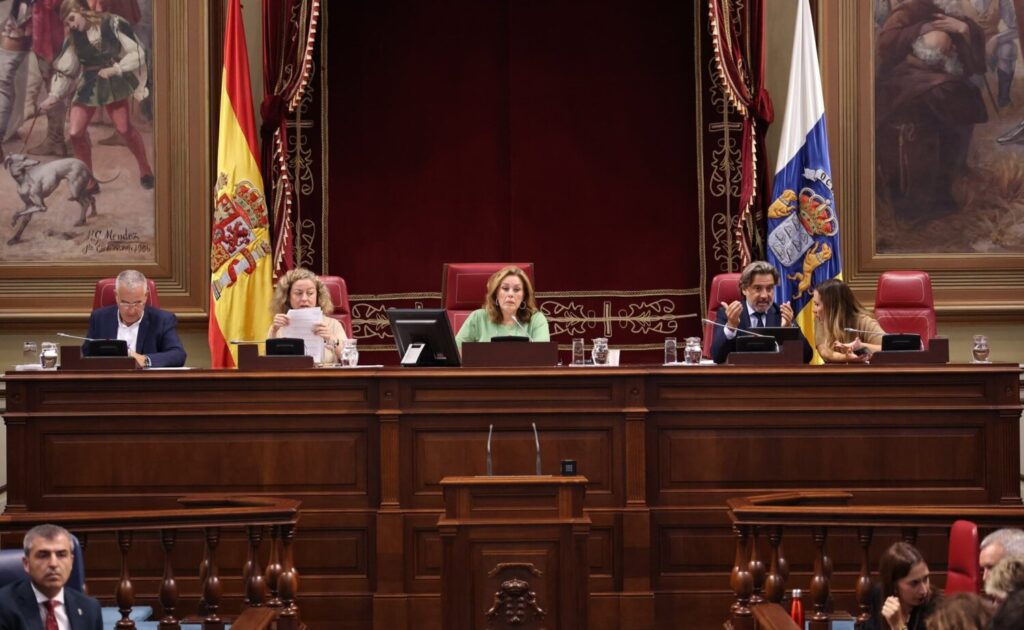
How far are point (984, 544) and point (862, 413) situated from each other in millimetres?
2179

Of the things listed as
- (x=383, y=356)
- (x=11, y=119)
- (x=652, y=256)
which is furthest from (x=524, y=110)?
(x=11, y=119)

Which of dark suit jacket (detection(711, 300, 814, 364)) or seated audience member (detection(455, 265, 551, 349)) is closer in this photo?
dark suit jacket (detection(711, 300, 814, 364))

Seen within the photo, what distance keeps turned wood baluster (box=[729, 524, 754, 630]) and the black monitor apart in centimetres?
182

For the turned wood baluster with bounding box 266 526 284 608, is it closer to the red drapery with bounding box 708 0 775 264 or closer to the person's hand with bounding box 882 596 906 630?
the person's hand with bounding box 882 596 906 630

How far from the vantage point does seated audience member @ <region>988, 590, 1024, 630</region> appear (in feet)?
8.93

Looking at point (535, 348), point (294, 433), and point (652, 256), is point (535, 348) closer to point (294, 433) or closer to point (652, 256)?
point (294, 433)

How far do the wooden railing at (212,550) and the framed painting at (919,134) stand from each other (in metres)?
4.75

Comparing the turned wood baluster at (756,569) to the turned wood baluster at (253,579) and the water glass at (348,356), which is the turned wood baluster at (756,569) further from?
the water glass at (348,356)

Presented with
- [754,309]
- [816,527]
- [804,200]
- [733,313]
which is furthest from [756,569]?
[804,200]

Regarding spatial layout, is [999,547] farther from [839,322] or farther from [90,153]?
[90,153]

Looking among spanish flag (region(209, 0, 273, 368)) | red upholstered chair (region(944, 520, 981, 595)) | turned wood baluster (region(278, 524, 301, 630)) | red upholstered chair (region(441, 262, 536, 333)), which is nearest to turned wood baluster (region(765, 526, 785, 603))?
red upholstered chair (region(944, 520, 981, 595))

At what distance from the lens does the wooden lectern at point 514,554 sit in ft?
17.4

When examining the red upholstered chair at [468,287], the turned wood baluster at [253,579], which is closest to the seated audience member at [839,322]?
the red upholstered chair at [468,287]

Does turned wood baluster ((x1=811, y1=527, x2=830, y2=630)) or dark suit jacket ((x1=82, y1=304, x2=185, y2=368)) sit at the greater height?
dark suit jacket ((x1=82, y1=304, x2=185, y2=368))
